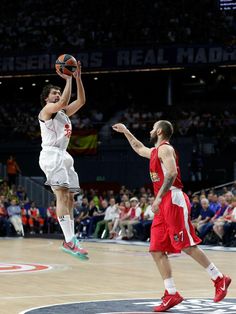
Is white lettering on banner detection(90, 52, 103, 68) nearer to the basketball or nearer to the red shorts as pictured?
the basketball

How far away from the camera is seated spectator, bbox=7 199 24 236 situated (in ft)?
82.6

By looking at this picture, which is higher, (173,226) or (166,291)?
(173,226)

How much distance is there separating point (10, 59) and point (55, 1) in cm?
429

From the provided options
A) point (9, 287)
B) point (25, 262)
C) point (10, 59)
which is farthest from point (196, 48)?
point (9, 287)

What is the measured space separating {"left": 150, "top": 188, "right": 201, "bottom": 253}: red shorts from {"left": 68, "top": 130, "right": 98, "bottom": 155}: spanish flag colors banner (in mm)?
22851

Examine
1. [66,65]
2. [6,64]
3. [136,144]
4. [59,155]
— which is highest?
[6,64]

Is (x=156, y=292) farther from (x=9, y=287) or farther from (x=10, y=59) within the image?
(x=10, y=59)

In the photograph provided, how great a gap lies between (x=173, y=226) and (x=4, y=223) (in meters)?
17.6

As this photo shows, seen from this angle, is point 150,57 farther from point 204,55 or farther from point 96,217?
point 96,217

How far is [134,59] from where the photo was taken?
3356cm

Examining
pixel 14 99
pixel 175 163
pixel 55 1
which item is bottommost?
pixel 175 163

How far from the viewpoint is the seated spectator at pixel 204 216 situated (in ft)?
66.9

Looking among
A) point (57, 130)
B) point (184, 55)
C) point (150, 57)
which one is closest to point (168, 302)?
point (57, 130)

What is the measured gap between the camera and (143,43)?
3334 cm
